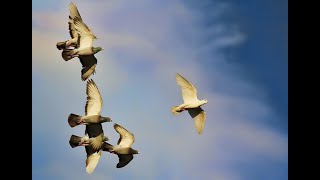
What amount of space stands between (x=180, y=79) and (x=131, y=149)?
5.46ft

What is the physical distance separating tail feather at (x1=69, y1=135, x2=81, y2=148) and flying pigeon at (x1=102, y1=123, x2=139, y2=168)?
486mm

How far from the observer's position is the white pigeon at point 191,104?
10.8 metres

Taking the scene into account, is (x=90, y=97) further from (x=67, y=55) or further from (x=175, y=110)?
(x=175, y=110)

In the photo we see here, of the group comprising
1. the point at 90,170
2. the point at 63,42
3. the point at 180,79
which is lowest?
the point at 90,170

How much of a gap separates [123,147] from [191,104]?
1.57m

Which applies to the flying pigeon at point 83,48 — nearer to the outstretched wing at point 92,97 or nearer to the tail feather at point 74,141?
the outstretched wing at point 92,97

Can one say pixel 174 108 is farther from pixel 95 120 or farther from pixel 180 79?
→ pixel 95 120

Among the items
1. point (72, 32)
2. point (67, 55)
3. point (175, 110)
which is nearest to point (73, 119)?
point (67, 55)

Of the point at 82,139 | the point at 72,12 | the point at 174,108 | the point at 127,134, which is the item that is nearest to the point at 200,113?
the point at 174,108

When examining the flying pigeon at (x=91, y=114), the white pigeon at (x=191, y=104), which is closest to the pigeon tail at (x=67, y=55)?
the flying pigeon at (x=91, y=114)

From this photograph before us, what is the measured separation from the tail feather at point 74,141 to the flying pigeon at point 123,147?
486 mm

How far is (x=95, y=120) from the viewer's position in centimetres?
1071

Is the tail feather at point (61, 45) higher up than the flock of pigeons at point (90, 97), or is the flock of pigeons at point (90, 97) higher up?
the tail feather at point (61, 45)

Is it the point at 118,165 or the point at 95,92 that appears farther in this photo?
the point at 118,165
